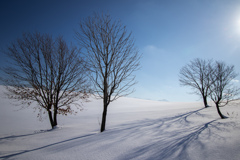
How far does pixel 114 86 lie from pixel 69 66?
4.38 meters

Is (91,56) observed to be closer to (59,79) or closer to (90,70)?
(90,70)

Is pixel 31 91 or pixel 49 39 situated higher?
pixel 49 39

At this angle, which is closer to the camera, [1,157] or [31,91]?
[1,157]

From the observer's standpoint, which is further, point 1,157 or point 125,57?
point 125,57

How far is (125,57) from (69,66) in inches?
183

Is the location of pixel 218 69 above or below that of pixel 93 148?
above

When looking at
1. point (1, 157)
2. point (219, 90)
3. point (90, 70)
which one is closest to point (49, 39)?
point (90, 70)

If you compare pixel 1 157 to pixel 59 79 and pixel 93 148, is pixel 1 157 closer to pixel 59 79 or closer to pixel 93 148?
pixel 93 148

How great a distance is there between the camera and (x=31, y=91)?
6.57 metres

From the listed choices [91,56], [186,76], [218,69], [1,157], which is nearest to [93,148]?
[1,157]

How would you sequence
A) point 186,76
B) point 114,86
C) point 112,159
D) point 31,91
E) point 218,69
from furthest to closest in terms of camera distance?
point 186,76 → point 218,69 → point 31,91 → point 114,86 → point 112,159

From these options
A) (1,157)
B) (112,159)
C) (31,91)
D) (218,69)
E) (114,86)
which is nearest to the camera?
(112,159)

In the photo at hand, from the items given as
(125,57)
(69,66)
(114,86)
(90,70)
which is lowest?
(114,86)

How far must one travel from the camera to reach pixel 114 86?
5.50 meters
